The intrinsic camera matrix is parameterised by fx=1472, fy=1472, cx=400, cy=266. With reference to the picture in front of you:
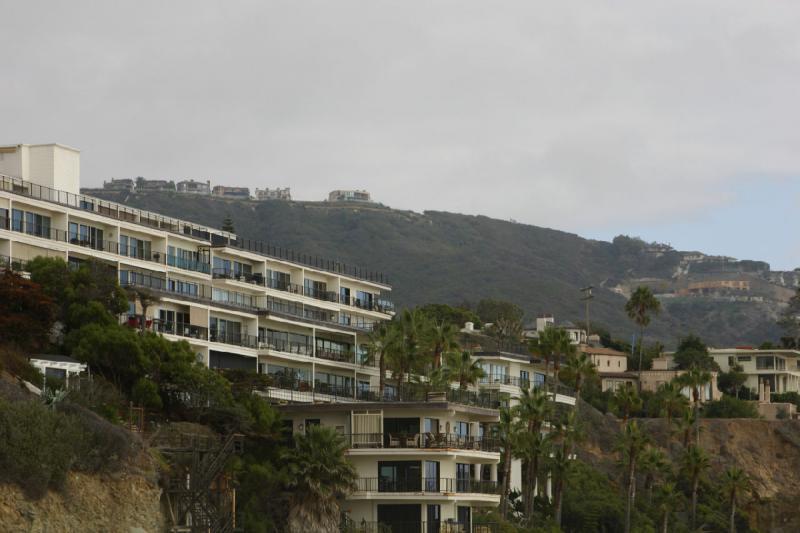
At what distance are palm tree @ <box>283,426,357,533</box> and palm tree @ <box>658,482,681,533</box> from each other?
3788 centimetres

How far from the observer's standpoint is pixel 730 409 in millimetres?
141375

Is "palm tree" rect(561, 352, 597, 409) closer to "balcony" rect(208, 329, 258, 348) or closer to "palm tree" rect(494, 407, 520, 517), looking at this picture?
"palm tree" rect(494, 407, 520, 517)

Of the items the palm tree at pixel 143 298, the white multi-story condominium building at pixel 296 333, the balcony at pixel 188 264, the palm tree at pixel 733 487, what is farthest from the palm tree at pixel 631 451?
the palm tree at pixel 143 298

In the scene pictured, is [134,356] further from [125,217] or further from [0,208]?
[125,217]

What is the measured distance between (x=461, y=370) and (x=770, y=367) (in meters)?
78.0

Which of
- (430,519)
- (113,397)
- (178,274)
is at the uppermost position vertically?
(178,274)

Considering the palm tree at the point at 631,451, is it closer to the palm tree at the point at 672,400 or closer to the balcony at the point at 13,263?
the palm tree at the point at 672,400

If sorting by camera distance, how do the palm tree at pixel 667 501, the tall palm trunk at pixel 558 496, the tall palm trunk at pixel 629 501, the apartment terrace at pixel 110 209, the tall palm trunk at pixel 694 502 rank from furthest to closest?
the tall palm trunk at pixel 694 502, the palm tree at pixel 667 501, the tall palm trunk at pixel 629 501, the tall palm trunk at pixel 558 496, the apartment terrace at pixel 110 209

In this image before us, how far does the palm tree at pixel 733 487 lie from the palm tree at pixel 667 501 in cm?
408

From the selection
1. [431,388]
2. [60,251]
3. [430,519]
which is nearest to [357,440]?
[430,519]

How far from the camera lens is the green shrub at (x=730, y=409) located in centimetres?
14075

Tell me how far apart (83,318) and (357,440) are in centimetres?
1593

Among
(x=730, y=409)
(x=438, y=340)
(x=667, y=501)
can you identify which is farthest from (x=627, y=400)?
(x=438, y=340)

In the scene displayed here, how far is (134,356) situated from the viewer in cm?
7275
